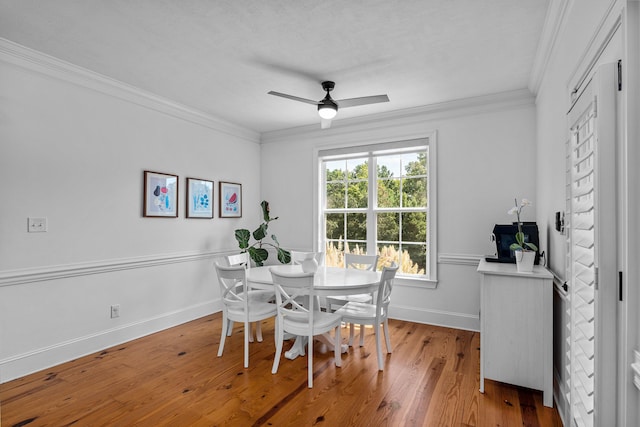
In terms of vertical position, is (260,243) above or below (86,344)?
above

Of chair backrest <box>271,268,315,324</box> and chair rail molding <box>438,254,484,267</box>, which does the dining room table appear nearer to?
chair backrest <box>271,268,315,324</box>

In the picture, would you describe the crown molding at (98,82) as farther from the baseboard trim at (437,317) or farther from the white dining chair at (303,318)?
the baseboard trim at (437,317)

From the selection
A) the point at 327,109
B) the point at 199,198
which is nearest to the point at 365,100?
the point at 327,109

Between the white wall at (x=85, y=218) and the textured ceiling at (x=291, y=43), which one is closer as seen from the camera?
the textured ceiling at (x=291, y=43)

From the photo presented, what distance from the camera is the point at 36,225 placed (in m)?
2.83

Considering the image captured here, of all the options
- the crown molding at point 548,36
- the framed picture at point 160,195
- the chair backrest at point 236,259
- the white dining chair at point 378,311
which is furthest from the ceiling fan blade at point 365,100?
the framed picture at point 160,195

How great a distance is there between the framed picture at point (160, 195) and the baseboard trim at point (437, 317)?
3.01 meters

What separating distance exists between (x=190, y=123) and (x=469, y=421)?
415cm

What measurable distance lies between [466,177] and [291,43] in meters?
2.50

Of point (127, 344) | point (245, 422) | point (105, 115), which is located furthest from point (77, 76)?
point (245, 422)

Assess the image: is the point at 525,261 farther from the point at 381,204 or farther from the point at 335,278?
the point at 381,204

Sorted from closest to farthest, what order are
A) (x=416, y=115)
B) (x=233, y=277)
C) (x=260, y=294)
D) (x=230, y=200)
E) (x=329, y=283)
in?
(x=329, y=283), (x=233, y=277), (x=260, y=294), (x=416, y=115), (x=230, y=200)

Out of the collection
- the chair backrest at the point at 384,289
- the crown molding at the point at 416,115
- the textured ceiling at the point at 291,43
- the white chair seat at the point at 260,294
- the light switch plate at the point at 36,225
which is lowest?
the white chair seat at the point at 260,294

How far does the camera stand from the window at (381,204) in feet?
13.9
